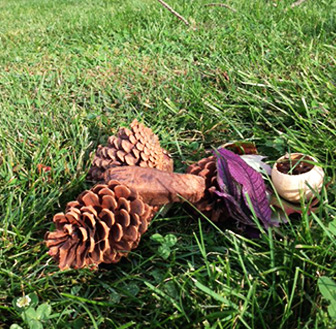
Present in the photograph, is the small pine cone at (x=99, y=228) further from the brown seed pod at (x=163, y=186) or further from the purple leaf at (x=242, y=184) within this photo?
the purple leaf at (x=242, y=184)

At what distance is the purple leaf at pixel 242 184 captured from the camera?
1275 millimetres

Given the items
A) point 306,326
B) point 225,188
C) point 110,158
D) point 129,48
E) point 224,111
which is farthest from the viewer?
point 129,48

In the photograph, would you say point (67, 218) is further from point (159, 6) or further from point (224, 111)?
point (159, 6)

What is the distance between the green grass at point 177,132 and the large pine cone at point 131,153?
120mm

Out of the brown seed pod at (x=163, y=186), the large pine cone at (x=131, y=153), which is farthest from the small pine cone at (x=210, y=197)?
the large pine cone at (x=131, y=153)

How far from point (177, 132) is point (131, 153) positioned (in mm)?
432

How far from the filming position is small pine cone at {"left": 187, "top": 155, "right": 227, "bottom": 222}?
4.42ft

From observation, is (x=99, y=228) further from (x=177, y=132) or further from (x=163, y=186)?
(x=177, y=132)

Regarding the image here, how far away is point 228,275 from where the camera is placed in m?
1.06

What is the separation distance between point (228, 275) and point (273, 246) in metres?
0.17

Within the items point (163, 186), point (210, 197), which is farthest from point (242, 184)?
point (163, 186)

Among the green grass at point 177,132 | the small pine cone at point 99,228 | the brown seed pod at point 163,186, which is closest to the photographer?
the green grass at point 177,132

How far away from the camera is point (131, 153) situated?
1522 mm

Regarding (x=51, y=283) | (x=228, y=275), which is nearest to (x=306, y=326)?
(x=228, y=275)
